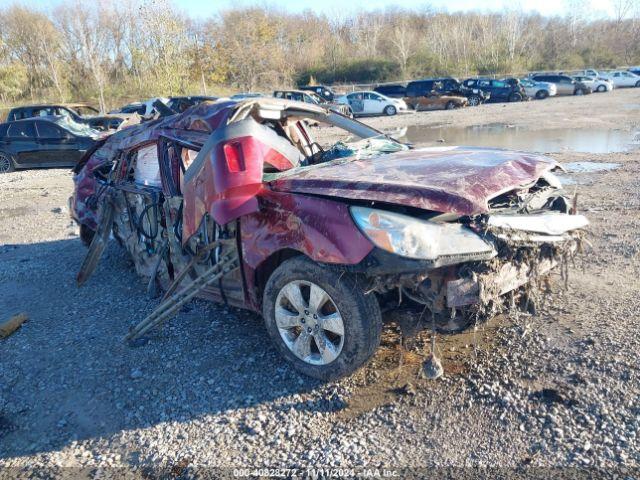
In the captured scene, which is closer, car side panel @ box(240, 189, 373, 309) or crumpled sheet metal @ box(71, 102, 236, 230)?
car side panel @ box(240, 189, 373, 309)

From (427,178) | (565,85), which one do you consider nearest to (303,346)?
(427,178)

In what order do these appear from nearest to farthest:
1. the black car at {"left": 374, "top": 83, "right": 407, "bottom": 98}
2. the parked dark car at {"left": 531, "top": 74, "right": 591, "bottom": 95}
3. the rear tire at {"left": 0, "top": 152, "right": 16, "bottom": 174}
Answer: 1. the rear tire at {"left": 0, "top": 152, "right": 16, "bottom": 174}
2. the black car at {"left": 374, "top": 83, "right": 407, "bottom": 98}
3. the parked dark car at {"left": 531, "top": 74, "right": 591, "bottom": 95}

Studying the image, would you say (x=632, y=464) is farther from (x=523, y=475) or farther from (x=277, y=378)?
(x=277, y=378)

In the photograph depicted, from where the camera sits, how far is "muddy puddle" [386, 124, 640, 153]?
13.1 meters

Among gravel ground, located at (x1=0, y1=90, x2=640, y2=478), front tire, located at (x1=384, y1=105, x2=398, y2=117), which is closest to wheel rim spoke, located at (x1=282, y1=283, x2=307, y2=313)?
gravel ground, located at (x1=0, y1=90, x2=640, y2=478)

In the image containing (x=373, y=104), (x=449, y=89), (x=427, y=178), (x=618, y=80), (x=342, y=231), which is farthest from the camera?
(x=618, y=80)

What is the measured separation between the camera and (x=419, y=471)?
258 cm

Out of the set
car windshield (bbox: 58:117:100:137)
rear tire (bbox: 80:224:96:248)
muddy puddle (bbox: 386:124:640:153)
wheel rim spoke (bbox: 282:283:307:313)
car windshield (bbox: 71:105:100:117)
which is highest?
car windshield (bbox: 71:105:100:117)

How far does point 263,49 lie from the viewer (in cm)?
4841

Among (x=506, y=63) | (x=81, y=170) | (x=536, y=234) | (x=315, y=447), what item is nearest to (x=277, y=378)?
(x=315, y=447)

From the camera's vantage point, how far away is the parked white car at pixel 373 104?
29344 millimetres

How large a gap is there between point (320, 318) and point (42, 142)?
13.5 m

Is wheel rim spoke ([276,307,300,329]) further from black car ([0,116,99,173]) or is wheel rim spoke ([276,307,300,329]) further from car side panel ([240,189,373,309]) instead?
black car ([0,116,99,173])

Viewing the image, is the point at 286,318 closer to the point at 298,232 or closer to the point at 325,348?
the point at 325,348
